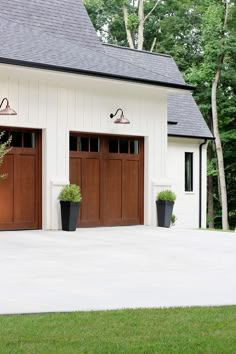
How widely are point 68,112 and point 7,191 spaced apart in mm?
2594

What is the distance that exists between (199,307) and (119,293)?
1.26 m

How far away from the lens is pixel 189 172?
26.8 meters

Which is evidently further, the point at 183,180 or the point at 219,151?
the point at 219,151

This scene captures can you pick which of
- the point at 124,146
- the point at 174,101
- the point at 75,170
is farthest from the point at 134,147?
the point at 174,101

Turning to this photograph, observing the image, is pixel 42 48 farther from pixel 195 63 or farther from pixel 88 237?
pixel 195 63

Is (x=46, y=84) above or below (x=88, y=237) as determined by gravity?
above

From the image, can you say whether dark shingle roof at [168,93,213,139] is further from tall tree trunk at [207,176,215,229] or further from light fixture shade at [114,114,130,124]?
tall tree trunk at [207,176,215,229]

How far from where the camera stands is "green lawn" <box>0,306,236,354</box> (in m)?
5.71

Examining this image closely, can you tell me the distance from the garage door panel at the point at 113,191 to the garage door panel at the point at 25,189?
229 cm

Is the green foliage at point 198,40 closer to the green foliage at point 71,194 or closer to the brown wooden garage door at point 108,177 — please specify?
the brown wooden garage door at point 108,177

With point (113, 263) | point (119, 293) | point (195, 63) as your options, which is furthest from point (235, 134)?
point (119, 293)

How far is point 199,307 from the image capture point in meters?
Answer: 7.62

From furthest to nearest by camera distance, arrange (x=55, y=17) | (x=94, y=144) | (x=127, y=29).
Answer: (x=127, y=29) → (x=55, y=17) → (x=94, y=144)

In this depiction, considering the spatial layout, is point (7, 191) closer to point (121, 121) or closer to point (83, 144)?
point (83, 144)
